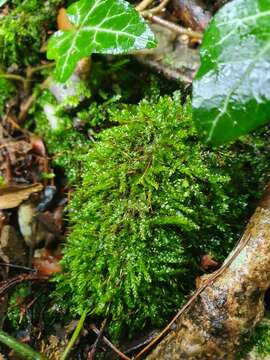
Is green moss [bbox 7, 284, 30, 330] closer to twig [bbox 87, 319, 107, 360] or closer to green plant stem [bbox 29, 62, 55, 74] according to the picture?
twig [bbox 87, 319, 107, 360]

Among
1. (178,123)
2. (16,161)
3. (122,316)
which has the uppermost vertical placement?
(178,123)

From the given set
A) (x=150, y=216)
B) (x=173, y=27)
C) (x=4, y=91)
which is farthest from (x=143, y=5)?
(x=150, y=216)

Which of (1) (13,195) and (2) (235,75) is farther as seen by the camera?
(1) (13,195)

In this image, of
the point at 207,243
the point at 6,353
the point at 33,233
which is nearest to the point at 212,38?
the point at 207,243

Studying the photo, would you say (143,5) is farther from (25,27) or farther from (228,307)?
(228,307)

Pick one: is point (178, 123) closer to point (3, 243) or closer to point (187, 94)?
point (187, 94)

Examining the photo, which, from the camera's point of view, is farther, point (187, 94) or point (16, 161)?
point (16, 161)

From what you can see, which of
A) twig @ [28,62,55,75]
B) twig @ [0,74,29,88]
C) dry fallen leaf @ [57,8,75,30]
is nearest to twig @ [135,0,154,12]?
dry fallen leaf @ [57,8,75,30]
